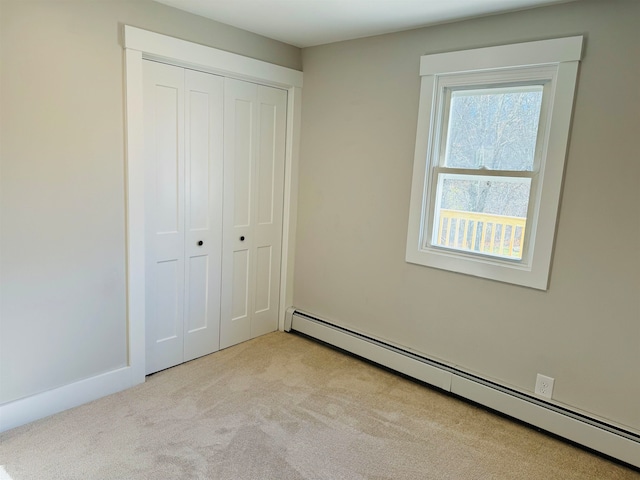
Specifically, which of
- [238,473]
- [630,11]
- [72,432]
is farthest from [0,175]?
[630,11]

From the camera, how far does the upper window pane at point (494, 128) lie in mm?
2451

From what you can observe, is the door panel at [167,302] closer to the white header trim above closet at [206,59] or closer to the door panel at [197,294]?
the door panel at [197,294]

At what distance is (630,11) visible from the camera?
205 cm

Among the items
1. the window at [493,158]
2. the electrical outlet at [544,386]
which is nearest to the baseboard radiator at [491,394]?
the electrical outlet at [544,386]

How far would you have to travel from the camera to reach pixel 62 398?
2.40 metres

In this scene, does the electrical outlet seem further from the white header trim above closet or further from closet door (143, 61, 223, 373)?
the white header trim above closet

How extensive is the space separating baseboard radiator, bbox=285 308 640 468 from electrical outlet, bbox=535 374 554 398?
0.17ft

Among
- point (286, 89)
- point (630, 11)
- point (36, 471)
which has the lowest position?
point (36, 471)

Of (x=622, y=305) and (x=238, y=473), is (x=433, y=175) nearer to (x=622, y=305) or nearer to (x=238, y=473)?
(x=622, y=305)

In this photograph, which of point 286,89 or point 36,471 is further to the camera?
point 286,89

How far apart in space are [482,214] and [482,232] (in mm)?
113

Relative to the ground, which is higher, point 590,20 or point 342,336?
point 590,20

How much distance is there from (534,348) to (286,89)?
2.55 m

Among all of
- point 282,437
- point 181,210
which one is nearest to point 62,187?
point 181,210
